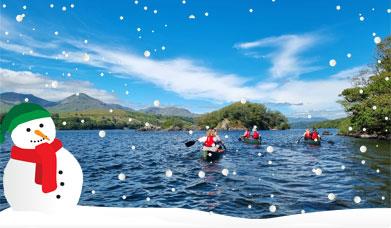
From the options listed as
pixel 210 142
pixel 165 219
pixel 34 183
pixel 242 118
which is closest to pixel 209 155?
pixel 210 142

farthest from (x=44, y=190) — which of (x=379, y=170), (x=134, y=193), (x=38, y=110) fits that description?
(x=379, y=170)

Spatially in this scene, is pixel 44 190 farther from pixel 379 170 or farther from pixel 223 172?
pixel 379 170

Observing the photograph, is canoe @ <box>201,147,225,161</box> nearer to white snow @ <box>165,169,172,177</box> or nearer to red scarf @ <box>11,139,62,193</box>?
white snow @ <box>165,169,172,177</box>

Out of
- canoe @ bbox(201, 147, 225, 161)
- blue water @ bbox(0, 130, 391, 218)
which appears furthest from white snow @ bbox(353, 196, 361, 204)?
canoe @ bbox(201, 147, 225, 161)

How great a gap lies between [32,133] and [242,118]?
133ft

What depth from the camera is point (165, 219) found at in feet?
20.3

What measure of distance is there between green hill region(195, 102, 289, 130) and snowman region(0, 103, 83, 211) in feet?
109

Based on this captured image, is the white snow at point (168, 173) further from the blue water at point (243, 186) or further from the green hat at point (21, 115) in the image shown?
the green hat at point (21, 115)

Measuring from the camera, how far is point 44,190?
6.08 m

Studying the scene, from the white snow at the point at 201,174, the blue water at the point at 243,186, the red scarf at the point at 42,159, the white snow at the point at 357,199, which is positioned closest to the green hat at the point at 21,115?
the red scarf at the point at 42,159

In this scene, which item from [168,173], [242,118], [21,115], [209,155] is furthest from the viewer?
[242,118]

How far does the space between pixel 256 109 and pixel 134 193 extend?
3527 centimetres

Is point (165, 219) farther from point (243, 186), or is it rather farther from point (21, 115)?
point (243, 186)

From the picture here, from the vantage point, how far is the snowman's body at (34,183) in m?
6.00
